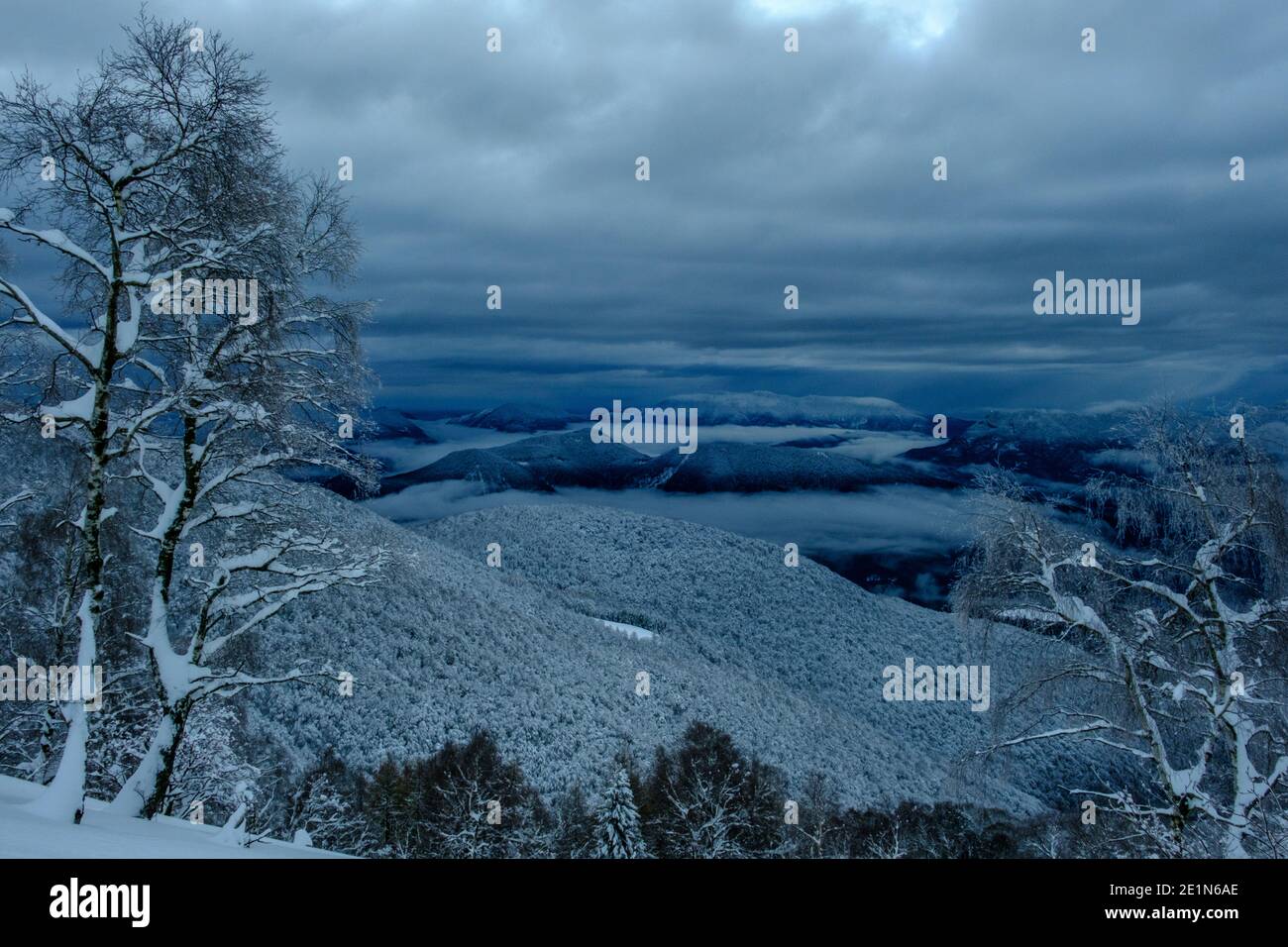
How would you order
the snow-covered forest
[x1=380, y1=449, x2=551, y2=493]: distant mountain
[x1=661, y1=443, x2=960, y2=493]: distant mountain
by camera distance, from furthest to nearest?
[x1=661, y1=443, x2=960, y2=493]: distant mountain, [x1=380, y1=449, x2=551, y2=493]: distant mountain, the snow-covered forest

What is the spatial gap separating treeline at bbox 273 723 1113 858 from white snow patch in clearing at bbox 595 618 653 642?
49427mm

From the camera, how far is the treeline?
14312mm

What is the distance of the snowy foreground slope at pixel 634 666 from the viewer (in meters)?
32.5

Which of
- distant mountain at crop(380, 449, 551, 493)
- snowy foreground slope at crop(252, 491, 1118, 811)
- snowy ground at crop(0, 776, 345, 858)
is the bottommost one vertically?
snowy foreground slope at crop(252, 491, 1118, 811)

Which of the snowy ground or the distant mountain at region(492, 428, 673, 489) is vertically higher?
the distant mountain at region(492, 428, 673, 489)

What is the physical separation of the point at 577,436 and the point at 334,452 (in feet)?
387

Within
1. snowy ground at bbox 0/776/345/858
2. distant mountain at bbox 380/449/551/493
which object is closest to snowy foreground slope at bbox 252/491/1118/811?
snowy ground at bbox 0/776/345/858

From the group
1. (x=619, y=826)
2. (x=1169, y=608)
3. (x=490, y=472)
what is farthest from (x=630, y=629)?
(x=1169, y=608)

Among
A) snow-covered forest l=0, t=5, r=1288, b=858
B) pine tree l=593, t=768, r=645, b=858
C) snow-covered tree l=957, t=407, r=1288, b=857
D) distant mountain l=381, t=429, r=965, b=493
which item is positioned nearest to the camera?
snow-covered forest l=0, t=5, r=1288, b=858

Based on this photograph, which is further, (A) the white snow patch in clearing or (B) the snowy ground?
(A) the white snow patch in clearing

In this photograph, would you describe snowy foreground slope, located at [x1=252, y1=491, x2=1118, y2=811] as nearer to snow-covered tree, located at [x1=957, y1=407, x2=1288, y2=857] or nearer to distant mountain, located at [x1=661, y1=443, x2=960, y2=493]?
snow-covered tree, located at [x1=957, y1=407, x2=1288, y2=857]

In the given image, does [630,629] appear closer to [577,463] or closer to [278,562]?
[577,463]
